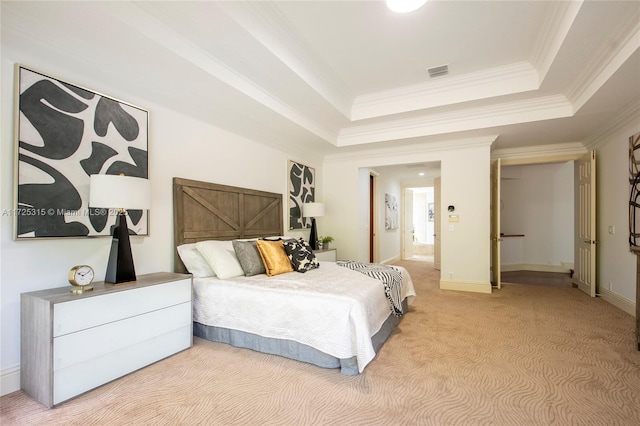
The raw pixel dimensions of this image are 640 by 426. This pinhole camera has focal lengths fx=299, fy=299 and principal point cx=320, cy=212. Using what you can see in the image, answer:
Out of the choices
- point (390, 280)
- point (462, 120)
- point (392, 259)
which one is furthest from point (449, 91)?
point (392, 259)

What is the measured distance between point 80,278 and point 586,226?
6.68 metres

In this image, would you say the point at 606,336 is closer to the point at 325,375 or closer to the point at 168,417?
the point at 325,375

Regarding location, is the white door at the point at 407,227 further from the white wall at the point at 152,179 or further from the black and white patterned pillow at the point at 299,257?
the black and white patterned pillow at the point at 299,257

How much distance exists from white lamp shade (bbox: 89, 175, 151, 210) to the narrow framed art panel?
0.29 meters

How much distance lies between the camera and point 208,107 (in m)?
3.41

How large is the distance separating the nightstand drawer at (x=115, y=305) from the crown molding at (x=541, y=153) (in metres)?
5.61

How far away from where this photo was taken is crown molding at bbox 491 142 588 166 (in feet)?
16.9

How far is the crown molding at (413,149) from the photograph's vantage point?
486 cm

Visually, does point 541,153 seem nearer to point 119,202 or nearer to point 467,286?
point 467,286

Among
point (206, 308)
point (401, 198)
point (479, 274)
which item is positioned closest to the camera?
point (206, 308)

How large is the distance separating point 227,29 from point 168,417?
8.91 ft

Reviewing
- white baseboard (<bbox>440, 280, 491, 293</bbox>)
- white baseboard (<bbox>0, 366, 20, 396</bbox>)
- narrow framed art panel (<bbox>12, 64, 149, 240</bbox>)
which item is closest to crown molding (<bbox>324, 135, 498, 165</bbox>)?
white baseboard (<bbox>440, 280, 491, 293</bbox>)

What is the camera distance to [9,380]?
2.01 metres

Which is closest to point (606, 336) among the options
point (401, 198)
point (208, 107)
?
point (208, 107)
